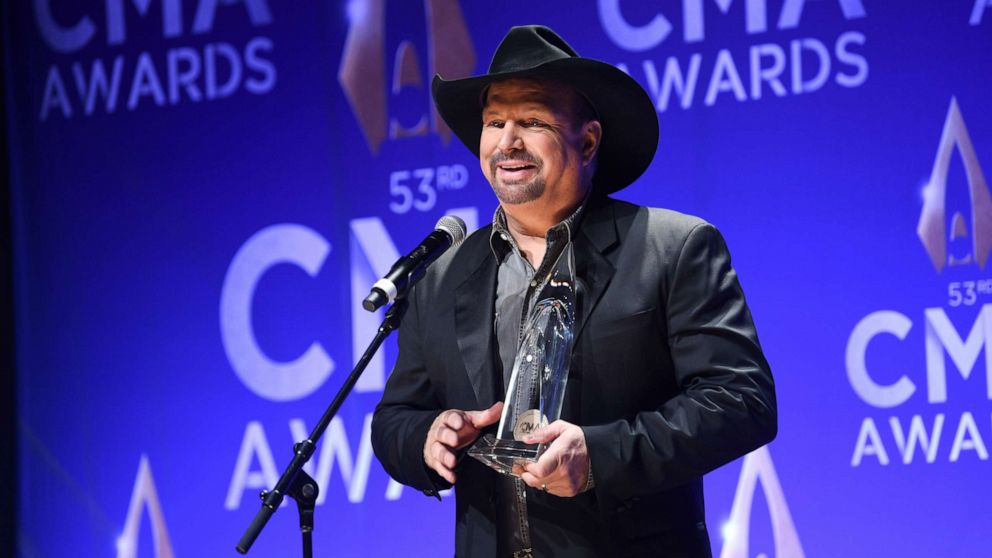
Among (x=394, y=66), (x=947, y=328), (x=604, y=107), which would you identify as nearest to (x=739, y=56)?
(x=947, y=328)

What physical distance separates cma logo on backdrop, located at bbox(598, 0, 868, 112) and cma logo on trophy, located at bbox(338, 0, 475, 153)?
52cm

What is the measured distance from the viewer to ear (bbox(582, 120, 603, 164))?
90.4 inches

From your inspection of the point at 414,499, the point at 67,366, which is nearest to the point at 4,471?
the point at 67,366

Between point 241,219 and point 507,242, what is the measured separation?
2157mm

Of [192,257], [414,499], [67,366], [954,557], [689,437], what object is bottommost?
[954,557]

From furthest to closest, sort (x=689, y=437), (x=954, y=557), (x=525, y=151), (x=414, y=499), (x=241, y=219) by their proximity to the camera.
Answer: (x=241, y=219)
(x=414, y=499)
(x=954, y=557)
(x=525, y=151)
(x=689, y=437)

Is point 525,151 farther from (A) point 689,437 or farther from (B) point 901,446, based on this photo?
(B) point 901,446

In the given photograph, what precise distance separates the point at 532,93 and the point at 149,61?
256 cm

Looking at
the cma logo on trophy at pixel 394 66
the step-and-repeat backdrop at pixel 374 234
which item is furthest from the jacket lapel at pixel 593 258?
the cma logo on trophy at pixel 394 66

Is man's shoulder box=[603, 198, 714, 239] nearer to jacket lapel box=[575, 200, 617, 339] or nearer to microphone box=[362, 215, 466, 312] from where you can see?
jacket lapel box=[575, 200, 617, 339]

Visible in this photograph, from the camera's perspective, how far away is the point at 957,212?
11.3 feet

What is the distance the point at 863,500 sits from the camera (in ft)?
11.5

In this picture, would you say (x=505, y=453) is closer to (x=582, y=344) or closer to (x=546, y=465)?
(x=546, y=465)

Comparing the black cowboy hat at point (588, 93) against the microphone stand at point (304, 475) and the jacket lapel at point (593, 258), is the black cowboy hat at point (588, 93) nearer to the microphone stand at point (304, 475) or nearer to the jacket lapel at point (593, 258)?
the jacket lapel at point (593, 258)
